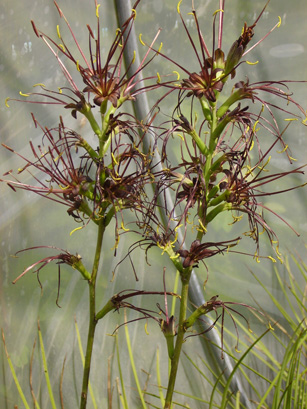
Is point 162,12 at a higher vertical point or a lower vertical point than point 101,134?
higher

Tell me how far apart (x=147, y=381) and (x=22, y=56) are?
24.3 inches

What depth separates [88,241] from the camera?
3.22ft

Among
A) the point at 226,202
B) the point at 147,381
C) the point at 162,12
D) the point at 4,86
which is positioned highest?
the point at 162,12

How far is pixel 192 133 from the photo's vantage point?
60 cm

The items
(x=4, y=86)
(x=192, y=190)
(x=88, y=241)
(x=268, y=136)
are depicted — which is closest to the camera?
(x=192, y=190)

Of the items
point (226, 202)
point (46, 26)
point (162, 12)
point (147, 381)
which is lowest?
point (147, 381)

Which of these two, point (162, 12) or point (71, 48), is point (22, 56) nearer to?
point (71, 48)

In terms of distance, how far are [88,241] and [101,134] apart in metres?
0.40

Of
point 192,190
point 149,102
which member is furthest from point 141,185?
point 149,102

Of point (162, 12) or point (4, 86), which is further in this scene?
point (162, 12)

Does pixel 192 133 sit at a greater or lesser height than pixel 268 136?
lesser

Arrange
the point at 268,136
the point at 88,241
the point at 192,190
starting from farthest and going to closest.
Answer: the point at 268,136
the point at 88,241
the point at 192,190

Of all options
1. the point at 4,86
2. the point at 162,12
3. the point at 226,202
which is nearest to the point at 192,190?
the point at 226,202

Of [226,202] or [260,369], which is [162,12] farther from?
[260,369]
